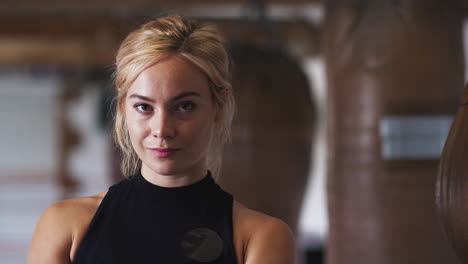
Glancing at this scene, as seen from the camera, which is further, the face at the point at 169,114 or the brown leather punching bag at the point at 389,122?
the brown leather punching bag at the point at 389,122

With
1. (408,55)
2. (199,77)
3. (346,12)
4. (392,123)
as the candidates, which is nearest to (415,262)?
(392,123)

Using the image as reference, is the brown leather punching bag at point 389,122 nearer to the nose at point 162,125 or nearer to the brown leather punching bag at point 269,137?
the brown leather punching bag at point 269,137

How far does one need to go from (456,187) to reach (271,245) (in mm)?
187

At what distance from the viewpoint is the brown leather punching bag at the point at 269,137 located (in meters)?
1.38

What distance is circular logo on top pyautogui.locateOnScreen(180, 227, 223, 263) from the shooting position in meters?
0.59

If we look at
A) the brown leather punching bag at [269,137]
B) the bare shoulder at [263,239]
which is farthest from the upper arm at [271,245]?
the brown leather punching bag at [269,137]

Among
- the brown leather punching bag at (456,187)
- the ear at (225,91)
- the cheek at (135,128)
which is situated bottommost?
the brown leather punching bag at (456,187)

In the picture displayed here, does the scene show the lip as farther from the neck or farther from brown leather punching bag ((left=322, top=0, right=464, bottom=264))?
brown leather punching bag ((left=322, top=0, right=464, bottom=264))

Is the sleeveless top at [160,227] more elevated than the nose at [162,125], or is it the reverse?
the nose at [162,125]

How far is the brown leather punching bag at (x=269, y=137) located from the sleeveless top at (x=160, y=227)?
2.30 ft

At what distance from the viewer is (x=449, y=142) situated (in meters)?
0.64

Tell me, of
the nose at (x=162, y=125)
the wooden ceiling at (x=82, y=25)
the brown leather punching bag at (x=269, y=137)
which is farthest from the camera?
the wooden ceiling at (x=82, y=25)

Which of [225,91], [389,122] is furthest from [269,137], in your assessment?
[225,91]

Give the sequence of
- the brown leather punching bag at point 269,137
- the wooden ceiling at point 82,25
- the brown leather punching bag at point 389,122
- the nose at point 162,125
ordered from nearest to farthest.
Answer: the nose at point 162,125
the brown leather punching bag at point 389,122
the brown leather punching bag at point 269,137
the wooden ceiling at point 82,25
